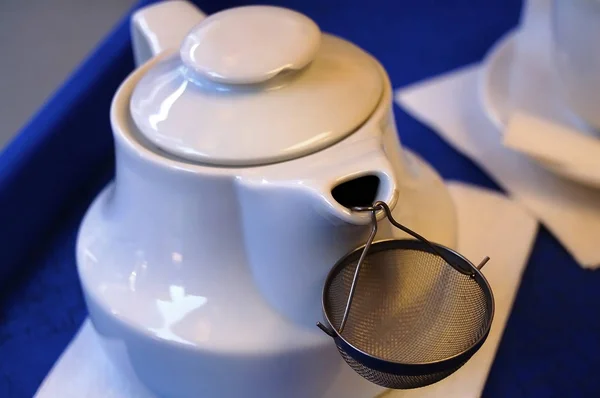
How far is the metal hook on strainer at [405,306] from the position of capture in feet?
1.11

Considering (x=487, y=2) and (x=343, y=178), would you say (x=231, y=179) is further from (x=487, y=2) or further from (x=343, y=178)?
(x=487, y=2)

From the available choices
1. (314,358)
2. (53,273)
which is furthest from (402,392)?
(53,273)

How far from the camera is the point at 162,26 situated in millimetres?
490

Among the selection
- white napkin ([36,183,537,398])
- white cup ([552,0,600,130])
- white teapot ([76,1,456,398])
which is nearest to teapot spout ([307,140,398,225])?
white teapot ([76,1,456,398])

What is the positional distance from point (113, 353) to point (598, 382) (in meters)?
0.33

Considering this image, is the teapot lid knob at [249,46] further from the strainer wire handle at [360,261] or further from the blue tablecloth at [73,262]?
the blue tablecloth at [73,262]

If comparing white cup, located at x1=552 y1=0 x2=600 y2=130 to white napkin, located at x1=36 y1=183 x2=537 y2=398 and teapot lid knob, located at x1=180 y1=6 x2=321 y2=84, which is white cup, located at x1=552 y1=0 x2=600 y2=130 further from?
teapot lid knob, located at x1=180 y1=6 x2=321 y2=84

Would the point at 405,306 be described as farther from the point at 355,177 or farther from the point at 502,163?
the point at 502,163

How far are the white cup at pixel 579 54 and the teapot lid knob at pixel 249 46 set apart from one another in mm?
245

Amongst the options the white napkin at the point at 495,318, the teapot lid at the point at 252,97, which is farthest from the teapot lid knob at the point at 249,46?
the white napkin at the point at 495,318

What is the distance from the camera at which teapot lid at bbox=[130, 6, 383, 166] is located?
359mm

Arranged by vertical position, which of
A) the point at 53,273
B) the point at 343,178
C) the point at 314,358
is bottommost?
the point at 53,273

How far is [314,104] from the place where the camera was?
1.22ft

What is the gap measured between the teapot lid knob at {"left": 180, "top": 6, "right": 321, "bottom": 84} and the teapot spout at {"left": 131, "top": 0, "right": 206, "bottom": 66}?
9cm
